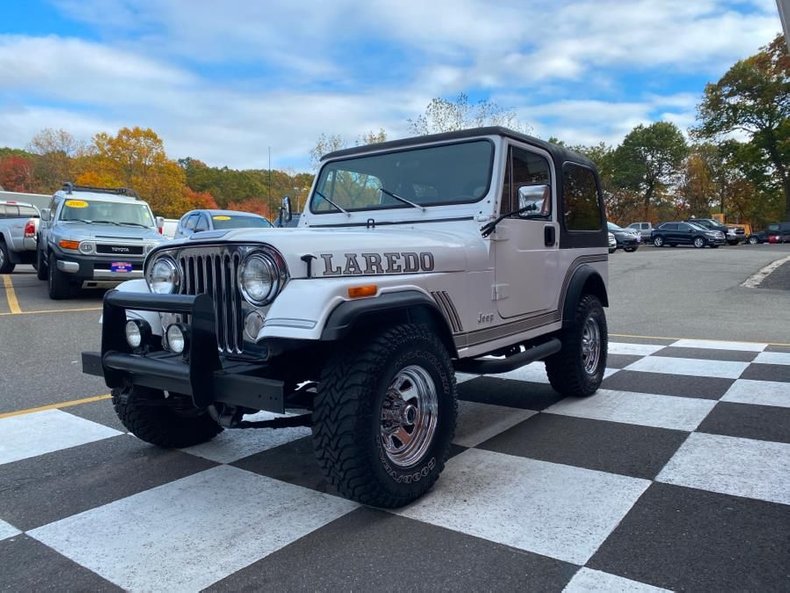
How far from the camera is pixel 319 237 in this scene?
288 centimetres

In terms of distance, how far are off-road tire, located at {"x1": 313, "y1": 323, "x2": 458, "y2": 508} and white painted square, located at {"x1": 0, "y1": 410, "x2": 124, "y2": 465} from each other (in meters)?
2.11

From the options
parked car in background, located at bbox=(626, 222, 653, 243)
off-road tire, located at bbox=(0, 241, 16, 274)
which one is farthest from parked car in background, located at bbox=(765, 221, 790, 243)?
off-road tire, located at bbox=(0, 241, 16, 274)

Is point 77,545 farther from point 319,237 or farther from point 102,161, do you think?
point 102,161

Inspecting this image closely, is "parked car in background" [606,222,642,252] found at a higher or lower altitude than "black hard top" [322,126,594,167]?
lower

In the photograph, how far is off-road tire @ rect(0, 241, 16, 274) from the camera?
14320 mm

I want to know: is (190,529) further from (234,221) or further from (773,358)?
(234,221)

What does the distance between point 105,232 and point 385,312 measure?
8.96 metres

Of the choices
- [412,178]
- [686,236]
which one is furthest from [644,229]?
[412,178]

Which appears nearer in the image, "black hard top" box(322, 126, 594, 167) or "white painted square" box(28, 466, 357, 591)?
"white painted square" box(28, 466, 357, 591)

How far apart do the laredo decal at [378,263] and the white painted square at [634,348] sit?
15.1 feet

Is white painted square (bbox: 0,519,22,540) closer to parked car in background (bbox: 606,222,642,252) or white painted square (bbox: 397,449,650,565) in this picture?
white painted square (bbox: 397,449,650,565)

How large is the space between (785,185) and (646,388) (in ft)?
161

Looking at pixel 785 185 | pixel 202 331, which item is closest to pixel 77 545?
pixel 202 331

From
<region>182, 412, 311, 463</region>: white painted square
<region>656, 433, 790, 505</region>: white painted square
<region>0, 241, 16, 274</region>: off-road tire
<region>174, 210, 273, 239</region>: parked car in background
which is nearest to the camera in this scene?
<region>656, 433, 790, 505</region>: white painted square
